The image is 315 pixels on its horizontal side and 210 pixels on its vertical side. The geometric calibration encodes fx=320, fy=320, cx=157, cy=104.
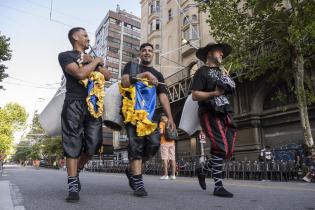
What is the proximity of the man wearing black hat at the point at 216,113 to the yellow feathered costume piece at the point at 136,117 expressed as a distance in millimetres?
729

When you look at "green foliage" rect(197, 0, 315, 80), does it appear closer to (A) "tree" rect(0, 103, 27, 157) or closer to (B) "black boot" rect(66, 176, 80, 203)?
(B) "black boot" rect(66, 176, 80, 203)

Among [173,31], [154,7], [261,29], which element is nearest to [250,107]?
[261,29]

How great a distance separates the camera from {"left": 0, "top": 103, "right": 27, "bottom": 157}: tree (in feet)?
165

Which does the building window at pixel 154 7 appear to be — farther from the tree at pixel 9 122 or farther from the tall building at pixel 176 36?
the tree at pixel 9 122

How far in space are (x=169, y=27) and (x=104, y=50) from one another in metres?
37.0

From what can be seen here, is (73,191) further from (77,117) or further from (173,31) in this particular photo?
(173,31)

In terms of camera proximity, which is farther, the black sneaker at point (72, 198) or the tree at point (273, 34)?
the tree at point (273, 34)

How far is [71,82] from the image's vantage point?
3.75 meters

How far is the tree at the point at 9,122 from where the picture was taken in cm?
5041

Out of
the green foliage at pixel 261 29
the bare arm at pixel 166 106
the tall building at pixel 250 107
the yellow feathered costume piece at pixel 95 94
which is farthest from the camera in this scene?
the tall building at pixel 250 107

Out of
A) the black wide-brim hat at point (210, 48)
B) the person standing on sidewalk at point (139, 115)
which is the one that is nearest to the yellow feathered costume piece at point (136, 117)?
the person standing on sidewalk at point (139, 115)

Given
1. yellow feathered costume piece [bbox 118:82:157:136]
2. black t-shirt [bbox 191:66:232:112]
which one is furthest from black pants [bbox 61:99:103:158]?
black t-shirt [bbox 191:66:232:112]

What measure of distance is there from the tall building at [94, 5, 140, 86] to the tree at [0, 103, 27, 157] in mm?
18015

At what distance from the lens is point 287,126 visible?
15.8 meters
